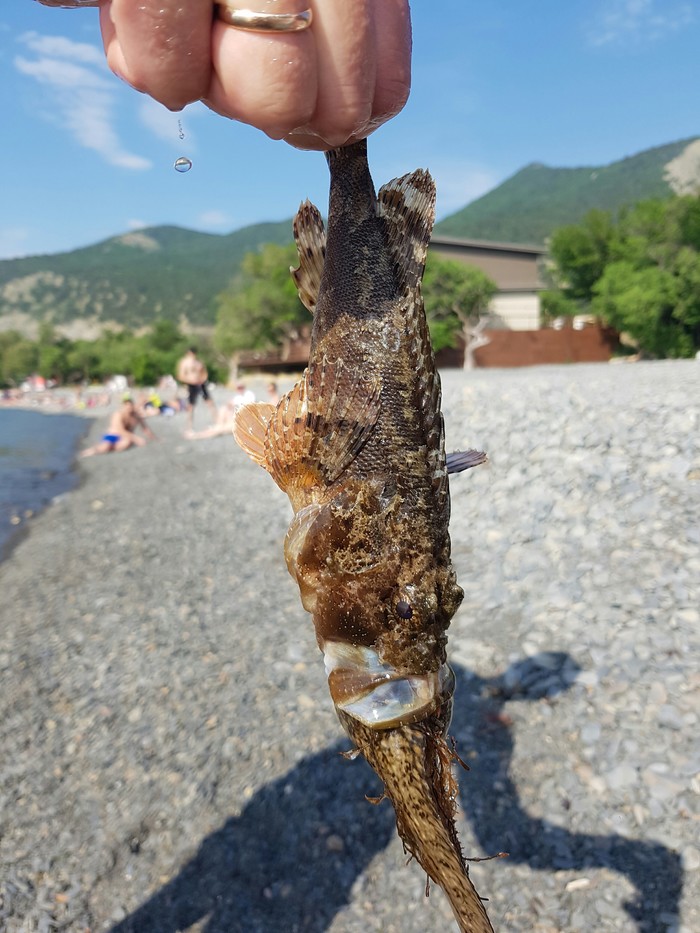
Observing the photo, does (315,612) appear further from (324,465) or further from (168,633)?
(168,633)

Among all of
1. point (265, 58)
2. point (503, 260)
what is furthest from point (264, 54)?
point (503, 260)

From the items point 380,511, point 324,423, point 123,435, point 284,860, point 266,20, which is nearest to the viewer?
point 266,20

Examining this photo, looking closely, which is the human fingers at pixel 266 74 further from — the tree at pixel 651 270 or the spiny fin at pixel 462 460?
the tree at pixel 651 270

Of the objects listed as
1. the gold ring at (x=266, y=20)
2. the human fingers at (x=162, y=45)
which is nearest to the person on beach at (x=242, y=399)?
the human fingers at (x=162, y=45)

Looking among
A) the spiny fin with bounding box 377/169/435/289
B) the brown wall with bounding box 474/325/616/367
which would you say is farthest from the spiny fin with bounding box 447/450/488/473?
the brown wall with bounding box 474/325/616/367

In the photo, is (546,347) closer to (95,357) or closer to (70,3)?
(70,3)

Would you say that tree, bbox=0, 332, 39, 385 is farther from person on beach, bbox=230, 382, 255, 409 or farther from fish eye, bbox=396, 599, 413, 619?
fish eye, bbox=396, 599, 413, 619
